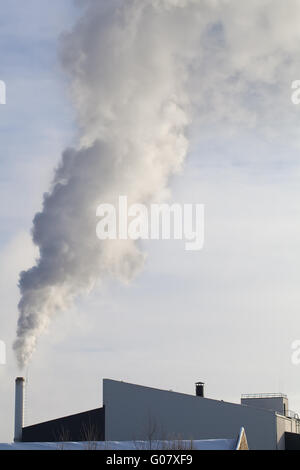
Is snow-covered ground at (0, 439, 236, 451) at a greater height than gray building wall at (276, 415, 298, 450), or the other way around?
gray building wall at (276, 415, 298, 450)

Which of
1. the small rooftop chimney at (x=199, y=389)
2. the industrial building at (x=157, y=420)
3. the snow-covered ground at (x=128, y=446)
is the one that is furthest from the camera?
the small rooftop chimney at (x=199, y=389)

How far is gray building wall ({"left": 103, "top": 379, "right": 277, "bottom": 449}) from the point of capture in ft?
157

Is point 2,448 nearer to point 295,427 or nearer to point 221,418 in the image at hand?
point 221,418

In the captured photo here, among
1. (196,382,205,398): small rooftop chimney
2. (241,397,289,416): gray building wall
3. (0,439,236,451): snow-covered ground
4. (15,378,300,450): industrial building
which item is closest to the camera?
(0,439,236,451): snow-covered ground

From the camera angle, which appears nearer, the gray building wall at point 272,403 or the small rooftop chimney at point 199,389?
the small rooftop chimney at point 199,389

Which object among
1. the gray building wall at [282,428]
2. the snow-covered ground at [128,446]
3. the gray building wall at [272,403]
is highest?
the gray building wall at [272,403]

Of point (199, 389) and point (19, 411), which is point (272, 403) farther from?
point (19, 411)

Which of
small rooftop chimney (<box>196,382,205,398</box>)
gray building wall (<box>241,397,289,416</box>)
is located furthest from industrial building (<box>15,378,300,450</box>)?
gray building wall (<box>241,397,289,416</box>)

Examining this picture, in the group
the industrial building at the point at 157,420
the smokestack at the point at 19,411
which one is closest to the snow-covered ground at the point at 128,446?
the industrial building at the point at 157,420

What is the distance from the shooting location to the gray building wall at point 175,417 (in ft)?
157

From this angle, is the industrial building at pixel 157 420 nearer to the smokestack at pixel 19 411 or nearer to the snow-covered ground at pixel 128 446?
the smokestack at pixel 19 411

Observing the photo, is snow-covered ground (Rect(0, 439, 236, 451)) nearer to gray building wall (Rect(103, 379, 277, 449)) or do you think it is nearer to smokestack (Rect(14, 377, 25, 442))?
gray building wall (Rect(103, 379, 277, 449))

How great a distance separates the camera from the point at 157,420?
158ft

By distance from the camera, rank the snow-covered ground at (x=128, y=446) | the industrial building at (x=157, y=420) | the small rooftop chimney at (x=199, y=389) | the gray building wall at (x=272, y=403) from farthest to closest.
Result: the gray building wall at (x=272, y=403)
the small rooftop chimney at (x=199, y=389)
the industrial building at (x=157, y=420)
the snow-covered ground at (x=128, y=446)
